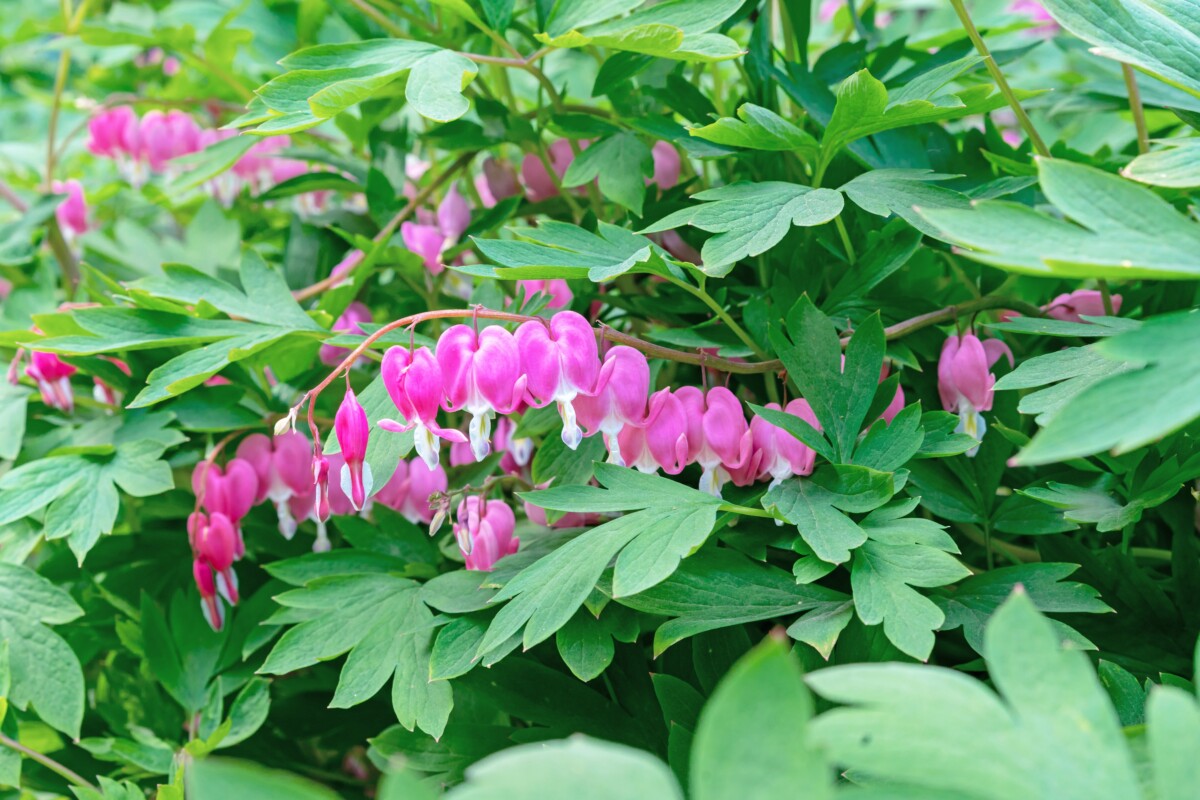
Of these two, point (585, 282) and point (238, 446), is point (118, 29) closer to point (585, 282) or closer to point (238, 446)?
point (238, 446)

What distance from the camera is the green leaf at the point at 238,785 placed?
1.04 feet

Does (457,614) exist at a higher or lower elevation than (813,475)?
lower

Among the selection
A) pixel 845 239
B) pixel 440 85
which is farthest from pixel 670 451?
pixel 440 85

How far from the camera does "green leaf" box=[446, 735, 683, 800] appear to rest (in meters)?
0.33

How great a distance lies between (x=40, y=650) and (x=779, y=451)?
707 millimetres

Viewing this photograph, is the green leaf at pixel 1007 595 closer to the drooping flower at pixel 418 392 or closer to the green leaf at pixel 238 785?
the drooping flower at pixel 418 392

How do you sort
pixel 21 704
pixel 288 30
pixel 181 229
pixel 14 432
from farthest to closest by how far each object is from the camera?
pixel 181 229 → pixel 288 30 → pixel 14 432 → pixel 21 704

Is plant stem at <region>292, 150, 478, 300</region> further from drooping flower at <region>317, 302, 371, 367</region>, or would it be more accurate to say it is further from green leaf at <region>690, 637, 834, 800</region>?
green leaf at <region>690, 637, 834, 800</region>

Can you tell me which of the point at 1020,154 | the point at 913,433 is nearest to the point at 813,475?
the point at 913,433

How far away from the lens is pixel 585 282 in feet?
3.04

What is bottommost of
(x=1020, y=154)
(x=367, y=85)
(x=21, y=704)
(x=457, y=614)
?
(x=21, y=704)

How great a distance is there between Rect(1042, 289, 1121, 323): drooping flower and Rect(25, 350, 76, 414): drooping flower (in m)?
0.99

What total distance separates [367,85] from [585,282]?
0.27 metres

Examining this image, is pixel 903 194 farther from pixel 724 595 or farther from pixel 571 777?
pixel 571 777
